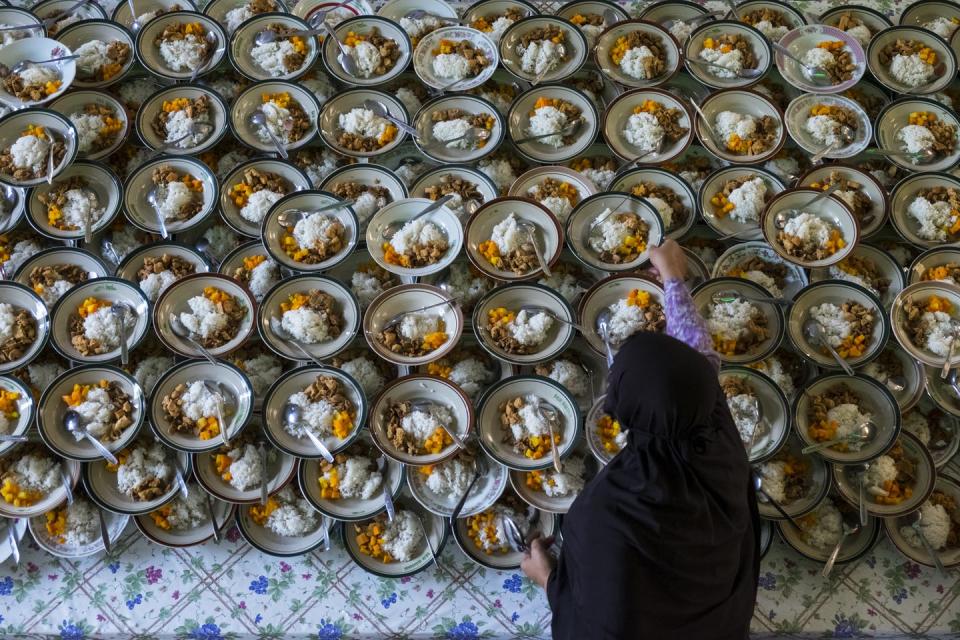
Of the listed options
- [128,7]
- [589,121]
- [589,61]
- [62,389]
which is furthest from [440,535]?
[128,7]

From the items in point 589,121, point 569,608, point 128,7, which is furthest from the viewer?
point 128,7

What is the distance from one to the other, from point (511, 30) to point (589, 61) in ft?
1.30

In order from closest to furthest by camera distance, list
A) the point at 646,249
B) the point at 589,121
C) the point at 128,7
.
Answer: the point at 646,249
the point at 589,121
the point at 128,7

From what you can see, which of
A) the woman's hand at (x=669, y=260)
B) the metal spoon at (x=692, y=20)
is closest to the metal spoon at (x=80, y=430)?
the woman's hand at (x=669, y=260)

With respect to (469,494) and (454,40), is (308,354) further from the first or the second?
(454,40)

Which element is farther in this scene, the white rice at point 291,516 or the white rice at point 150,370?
the white rice at point 150,370

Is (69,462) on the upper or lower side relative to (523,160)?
lower

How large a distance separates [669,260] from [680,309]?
0.96ft

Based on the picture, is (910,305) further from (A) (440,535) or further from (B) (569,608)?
(A) (440,535)

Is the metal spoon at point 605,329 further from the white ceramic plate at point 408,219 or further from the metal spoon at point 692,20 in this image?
the metal spoon at point 692,20

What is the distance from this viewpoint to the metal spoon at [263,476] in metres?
2.61

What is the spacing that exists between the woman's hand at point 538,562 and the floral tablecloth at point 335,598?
21 cm

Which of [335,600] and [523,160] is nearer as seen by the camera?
[335,600]

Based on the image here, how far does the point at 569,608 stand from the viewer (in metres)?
2.07
